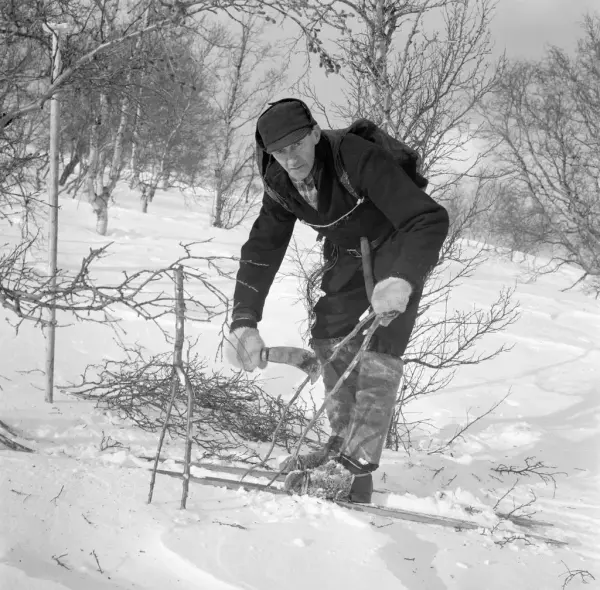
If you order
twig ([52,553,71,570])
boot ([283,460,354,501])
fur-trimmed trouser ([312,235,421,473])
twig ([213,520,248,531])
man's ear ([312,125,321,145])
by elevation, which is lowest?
boot ([283,460,354,501])

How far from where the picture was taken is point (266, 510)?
2.02m

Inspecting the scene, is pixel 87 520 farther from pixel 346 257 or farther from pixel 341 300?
pixel 346 257

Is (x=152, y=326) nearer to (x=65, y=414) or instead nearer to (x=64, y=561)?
(x=65, y=414)

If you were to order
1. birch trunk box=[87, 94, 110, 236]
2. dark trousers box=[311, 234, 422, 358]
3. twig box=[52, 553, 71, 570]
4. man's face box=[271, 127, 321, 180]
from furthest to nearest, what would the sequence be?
birch trunk box=[87, 94, 110, 236]
dark trousers box=[311, 234, 422, 358]
man's face box=[271, 127, 321, 180]
twig box=[52, 553, 71, 570]

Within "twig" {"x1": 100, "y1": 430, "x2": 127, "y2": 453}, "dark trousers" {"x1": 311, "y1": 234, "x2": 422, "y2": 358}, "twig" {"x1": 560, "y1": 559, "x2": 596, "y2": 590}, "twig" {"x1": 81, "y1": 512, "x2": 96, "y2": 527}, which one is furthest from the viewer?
"twig" {"x1": 100, "y1": 430, "x2": 127, "y2": 453}

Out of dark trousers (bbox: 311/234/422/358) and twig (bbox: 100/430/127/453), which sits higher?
dark trousers (bbox: 311/234/422/358)

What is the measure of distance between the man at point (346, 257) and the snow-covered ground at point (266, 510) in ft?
1.18

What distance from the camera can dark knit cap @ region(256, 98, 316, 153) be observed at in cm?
218

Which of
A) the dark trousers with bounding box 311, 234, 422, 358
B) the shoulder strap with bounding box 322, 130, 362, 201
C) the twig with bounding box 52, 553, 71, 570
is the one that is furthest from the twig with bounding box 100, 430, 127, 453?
the shoulder strap with bounding box 322, 130, 362, 201

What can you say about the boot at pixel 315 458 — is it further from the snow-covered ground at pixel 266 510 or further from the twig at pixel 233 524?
the twig at pixel 233 524

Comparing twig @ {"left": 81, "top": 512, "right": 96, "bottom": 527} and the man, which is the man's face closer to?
the man

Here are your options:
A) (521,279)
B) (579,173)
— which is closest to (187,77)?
(579,173)

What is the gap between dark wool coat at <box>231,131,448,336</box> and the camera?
7.02 feet

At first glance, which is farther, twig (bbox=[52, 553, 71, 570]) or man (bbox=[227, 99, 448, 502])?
man (bbox=[227, 99, 448, 502])
